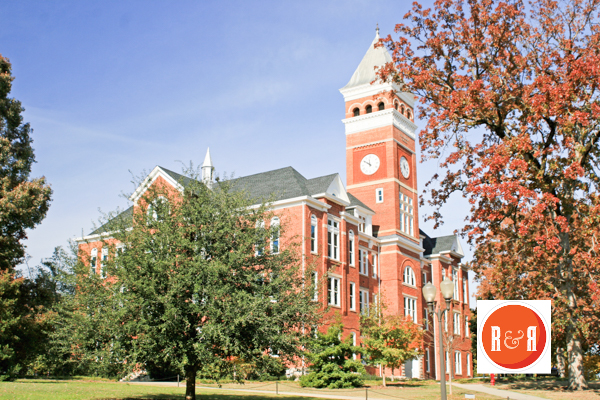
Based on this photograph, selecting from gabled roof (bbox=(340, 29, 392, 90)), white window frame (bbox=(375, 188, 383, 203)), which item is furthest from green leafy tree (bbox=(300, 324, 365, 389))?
gabled roof (bbox=(340, 29, 392, 90))

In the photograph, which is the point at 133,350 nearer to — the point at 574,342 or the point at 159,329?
the point at 159,329

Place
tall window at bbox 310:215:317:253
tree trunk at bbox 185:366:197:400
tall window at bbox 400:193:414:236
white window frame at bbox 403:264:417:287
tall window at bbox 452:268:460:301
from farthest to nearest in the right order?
1. tall window at bbox 452:268:460:301
2. tall window at bbox 400:193:414:236
3. white window frame at bbox 403:264:417:287
4. tall window at bbox 310:215:317:253
5. tree trunk at bbox 185:366:197:400

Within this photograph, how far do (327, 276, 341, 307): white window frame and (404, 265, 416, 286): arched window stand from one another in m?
11.8

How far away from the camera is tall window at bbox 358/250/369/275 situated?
46594mm

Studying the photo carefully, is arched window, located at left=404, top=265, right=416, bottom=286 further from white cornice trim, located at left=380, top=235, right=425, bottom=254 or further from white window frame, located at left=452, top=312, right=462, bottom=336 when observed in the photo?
white window frame, located at left=452, top=312, right=462, bottom=336

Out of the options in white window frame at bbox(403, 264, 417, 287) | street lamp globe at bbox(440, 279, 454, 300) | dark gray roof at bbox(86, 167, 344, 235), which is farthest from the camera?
white window frame at bbox(403, 264, 417, 287)

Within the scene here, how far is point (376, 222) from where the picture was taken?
2040 inches

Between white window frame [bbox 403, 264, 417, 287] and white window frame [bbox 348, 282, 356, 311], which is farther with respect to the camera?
white window frame [bbox 403, 264, 417, 287]

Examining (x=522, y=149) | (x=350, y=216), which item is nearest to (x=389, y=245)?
(x=350, y=216)

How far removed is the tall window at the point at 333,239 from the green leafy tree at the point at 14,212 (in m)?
18.7

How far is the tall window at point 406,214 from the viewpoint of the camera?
52.9 metres

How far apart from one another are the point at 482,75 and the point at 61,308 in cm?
1831

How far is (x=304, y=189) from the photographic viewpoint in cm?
3988

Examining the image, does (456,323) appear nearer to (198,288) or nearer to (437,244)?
(437,244)
